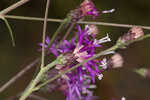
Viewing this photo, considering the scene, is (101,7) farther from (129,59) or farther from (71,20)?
(71,20)

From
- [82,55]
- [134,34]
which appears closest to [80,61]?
[82,55]

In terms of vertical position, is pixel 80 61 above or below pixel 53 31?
above

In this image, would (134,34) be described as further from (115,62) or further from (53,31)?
(53,31)

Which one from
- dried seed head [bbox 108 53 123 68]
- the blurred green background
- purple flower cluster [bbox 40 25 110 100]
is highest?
purple flower cluster [bbox 40 25 110 100]

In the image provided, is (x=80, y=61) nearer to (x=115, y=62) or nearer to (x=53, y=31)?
(x=115, y=62)

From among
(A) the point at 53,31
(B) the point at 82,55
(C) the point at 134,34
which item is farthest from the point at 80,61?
Result: (A) the point at 53,31

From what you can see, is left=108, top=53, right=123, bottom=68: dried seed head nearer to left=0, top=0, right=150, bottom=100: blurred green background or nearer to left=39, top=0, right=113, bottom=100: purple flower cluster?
left=39, top=0, right=113, bottom=100: purple flower cluster

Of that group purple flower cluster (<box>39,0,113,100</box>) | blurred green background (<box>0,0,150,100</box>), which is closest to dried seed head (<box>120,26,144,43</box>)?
purple flower cluster (<box>39,0,113,100</box>)

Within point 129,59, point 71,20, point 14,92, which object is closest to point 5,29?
point 14,92

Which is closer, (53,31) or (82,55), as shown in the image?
(82,55)
